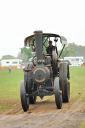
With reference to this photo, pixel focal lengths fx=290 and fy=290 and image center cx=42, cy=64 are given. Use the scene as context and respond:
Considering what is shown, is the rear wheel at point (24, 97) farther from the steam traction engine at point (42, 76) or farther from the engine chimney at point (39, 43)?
the engine chimney at point (39, 43)

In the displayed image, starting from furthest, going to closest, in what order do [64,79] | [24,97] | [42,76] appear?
[64,79] < [42,76] < [24,97]

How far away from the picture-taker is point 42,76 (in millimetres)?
10109

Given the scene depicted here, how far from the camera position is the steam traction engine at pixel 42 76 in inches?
384

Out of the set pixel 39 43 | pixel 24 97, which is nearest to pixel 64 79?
pixel 39 43

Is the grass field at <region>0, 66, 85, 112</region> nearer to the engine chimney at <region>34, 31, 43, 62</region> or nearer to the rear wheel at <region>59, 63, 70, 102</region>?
the rear wheel at <region>59, 63, 70, 102</region>

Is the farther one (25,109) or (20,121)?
(25,109)

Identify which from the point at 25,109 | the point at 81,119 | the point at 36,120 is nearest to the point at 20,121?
the point at 36,120

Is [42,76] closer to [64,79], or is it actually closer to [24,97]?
[24,97]

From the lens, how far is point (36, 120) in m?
7.34

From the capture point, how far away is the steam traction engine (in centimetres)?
977

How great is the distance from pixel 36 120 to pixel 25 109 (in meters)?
2.49

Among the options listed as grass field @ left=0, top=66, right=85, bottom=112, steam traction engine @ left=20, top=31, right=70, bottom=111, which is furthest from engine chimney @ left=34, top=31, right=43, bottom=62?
grass field @ left=0, top=66, right=85, bottom=112

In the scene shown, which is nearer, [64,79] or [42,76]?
[42,76]

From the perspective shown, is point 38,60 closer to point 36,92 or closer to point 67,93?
point 36,92
